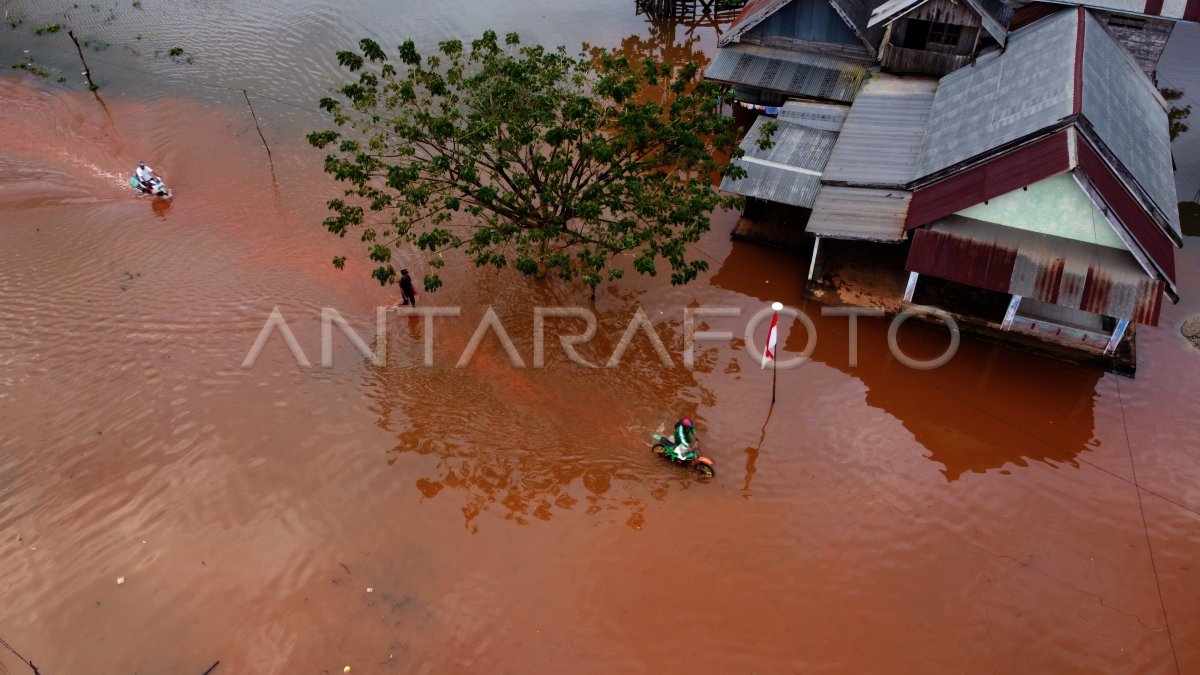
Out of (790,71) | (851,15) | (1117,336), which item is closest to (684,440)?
(1117,336)

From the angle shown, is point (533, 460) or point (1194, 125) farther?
point (1194, 125)

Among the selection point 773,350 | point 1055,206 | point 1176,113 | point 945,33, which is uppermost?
point 945,33

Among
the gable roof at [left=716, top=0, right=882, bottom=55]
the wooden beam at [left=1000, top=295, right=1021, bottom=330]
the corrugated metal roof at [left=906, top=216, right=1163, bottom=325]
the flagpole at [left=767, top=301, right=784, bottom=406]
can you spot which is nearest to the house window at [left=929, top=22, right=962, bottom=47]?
the gable roof at [left=716, top=0, right=882, bottom=55]

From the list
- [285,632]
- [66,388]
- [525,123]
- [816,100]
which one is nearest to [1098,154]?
[816,100]

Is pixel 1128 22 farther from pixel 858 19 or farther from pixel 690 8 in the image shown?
pixel 690 8

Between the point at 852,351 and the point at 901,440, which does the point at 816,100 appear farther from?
the point at 901,440

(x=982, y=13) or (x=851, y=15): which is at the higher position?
(x=851, y=15)

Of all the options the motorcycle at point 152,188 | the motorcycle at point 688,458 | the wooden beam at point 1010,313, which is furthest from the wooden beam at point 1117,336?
the motorcycle at point 152,188
